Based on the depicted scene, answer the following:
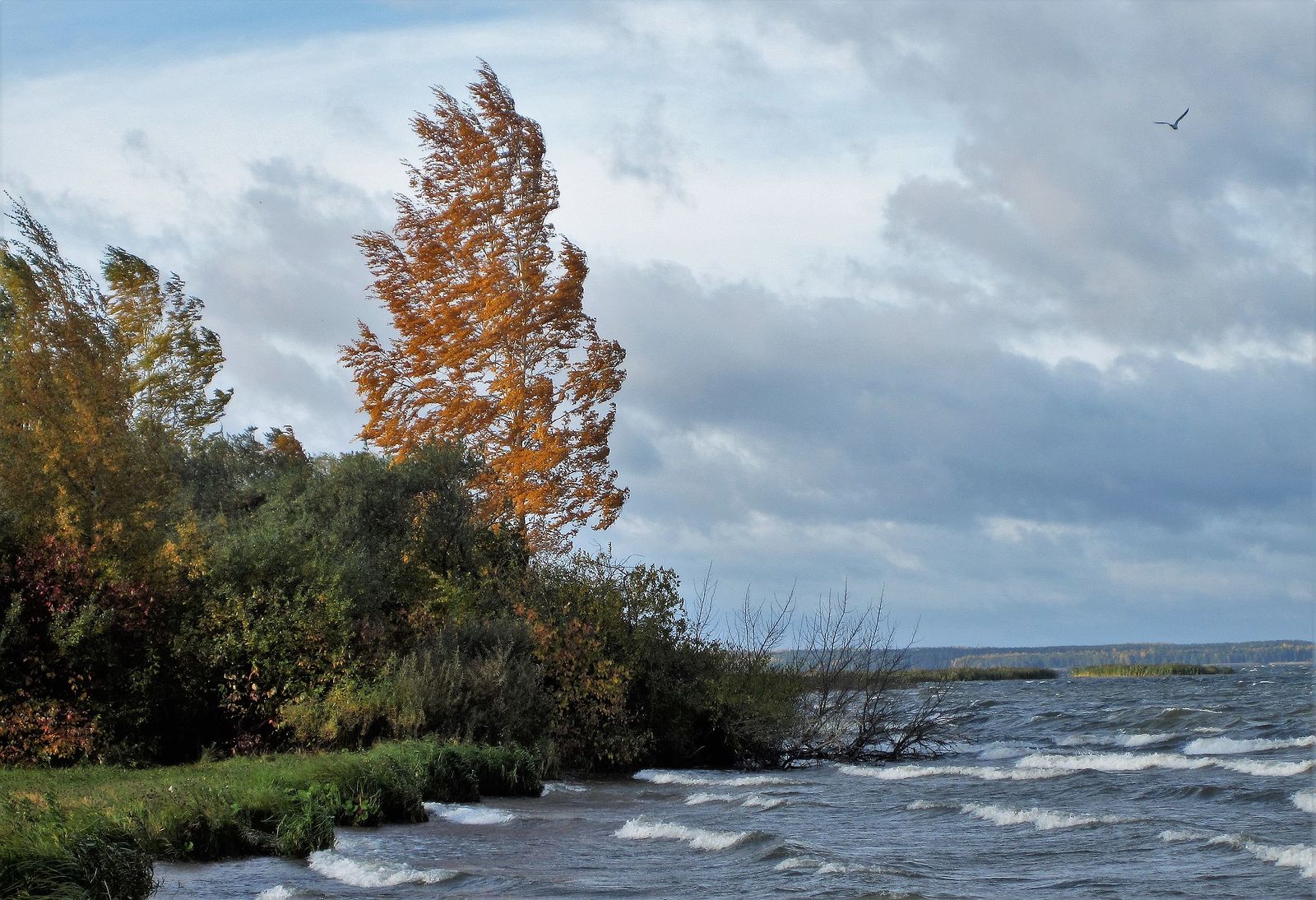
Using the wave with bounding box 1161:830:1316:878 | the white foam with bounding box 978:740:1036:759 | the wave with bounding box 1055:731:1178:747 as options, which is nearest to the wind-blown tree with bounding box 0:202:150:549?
the wave with bounding box 1161:830:1316:878

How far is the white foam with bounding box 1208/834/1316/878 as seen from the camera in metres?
13.7

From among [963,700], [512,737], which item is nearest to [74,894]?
[512,737]

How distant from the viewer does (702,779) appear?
2220 centimetres

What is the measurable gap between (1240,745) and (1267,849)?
18.9 m

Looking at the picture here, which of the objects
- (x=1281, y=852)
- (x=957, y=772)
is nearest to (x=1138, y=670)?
(x=957, y=772)

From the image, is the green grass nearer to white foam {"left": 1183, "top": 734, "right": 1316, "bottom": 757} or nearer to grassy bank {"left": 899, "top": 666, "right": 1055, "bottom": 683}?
grassy bank {"left": 899, "top": 666, "right": 1055, "bottom": 683}

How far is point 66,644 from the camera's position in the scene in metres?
19.0

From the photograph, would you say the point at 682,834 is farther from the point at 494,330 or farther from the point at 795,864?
the point at 494,330

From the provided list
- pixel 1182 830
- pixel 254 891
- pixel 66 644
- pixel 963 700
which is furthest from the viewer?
pixel 963 700

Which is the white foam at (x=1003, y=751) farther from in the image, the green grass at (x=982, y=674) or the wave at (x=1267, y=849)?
the green grass at (x=982, y=674)

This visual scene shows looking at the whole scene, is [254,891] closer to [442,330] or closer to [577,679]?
[577,679]

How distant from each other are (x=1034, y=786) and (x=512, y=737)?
31.2 ft

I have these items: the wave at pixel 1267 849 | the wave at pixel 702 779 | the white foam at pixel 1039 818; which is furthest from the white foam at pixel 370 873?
the wave at pixel 702 779

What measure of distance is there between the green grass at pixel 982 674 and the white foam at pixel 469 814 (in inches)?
2417
